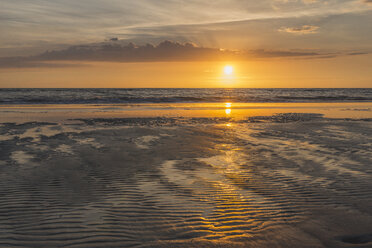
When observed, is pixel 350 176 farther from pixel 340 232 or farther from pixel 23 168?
pixel 23 168

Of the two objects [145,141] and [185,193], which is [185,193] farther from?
[145,141]

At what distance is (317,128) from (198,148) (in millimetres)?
7494

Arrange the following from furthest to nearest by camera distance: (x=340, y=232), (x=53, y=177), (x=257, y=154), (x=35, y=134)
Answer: (x=35, y=134) < (x=257, y=154) < (x=53, y=177) < (x=340, y=232)

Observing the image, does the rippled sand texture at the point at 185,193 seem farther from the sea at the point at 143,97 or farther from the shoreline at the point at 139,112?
the sea at the point at 143,97

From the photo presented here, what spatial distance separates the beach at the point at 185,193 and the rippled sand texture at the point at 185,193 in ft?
0.06

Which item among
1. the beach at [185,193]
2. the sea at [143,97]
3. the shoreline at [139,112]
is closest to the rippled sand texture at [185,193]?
the beach at [185,193]

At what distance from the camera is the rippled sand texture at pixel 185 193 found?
14.3ft

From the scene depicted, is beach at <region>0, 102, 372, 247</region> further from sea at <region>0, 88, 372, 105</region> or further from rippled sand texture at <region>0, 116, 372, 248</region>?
Result: sea at <region>0, 88, 372, 105</region>

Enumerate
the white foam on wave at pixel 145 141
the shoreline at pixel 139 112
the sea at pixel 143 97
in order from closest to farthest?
the white foam on wave at pixel 145 141 → the shoreline at pixel 139 112 → the sea at pixel 143 97

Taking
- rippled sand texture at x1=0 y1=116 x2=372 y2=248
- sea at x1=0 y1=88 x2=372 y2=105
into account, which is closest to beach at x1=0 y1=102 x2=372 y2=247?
rippled sand texture at x1=0 y1=116 x2=372 y2=248

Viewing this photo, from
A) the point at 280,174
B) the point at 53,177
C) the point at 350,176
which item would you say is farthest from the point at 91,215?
the point at 350,176

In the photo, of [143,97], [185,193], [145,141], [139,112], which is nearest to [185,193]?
[185,193]

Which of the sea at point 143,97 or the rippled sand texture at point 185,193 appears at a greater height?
the sea at point 143,97

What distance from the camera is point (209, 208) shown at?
530 cm
